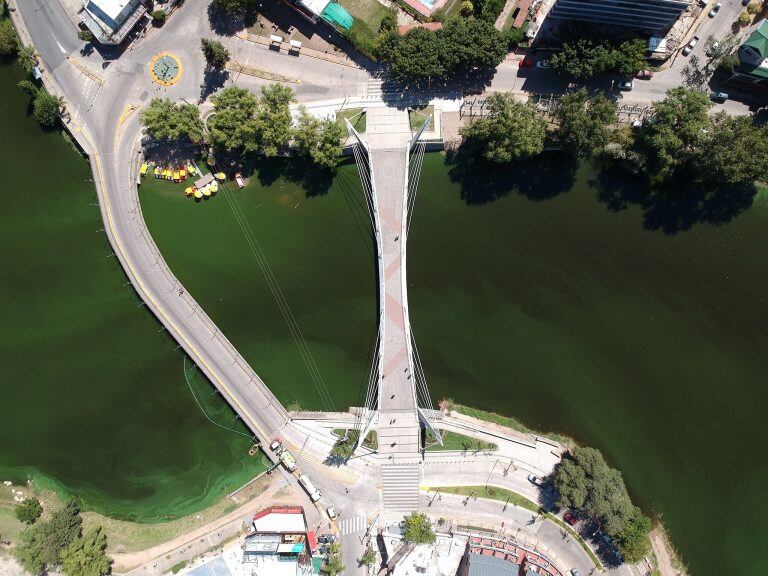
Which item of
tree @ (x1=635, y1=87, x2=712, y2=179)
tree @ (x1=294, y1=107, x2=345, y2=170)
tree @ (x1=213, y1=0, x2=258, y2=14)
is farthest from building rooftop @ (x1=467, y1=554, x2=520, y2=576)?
tree @ (x1=213, y1=0, x2=258, y2=14)

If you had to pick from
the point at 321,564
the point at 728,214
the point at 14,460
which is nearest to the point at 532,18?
the point at 728,214

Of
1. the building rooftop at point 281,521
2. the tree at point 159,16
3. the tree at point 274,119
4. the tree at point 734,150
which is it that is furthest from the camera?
the building rooftop at point 281,521

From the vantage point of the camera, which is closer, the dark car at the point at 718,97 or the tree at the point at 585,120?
the tree at the point at 585,120

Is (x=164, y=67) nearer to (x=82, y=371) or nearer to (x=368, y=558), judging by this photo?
(x=82, y=371)

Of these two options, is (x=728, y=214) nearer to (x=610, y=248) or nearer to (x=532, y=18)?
(x=610, y=248)

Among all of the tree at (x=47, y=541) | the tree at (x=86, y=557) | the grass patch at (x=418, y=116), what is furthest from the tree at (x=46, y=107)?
the tree at (x=86, y=557)

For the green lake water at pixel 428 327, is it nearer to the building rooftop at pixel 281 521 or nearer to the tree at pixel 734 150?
the building rooftop at pixel 281 521
